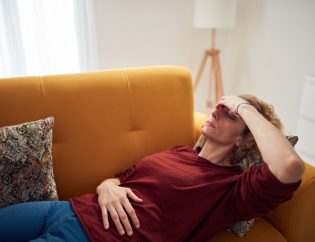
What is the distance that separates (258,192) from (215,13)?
181cm

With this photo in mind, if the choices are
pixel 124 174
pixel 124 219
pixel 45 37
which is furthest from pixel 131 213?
pixel 45 37

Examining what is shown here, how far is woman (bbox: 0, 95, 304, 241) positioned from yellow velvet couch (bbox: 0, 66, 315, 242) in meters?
0.20

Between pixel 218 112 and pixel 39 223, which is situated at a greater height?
pixel 218 112

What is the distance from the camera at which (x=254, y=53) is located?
280 centimetres

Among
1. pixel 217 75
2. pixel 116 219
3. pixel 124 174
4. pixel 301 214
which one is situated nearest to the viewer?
pixel 116 219

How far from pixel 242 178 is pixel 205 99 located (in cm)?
221

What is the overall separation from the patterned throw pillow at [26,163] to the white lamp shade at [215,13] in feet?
5.66

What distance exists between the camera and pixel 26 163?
1.12 m

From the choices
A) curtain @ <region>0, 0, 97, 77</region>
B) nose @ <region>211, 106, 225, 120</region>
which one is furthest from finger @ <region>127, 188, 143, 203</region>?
curtain @ <region>0, 0, 97, 77</region>

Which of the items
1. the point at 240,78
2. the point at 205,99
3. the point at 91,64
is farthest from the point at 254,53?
the point at 91,64

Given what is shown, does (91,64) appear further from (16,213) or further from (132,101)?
(16,213)

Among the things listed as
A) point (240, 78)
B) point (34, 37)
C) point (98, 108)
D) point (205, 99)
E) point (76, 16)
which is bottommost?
point (205, 99)

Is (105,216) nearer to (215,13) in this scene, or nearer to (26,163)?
(26,163)

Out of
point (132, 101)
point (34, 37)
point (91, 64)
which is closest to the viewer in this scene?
point (132, 101)
